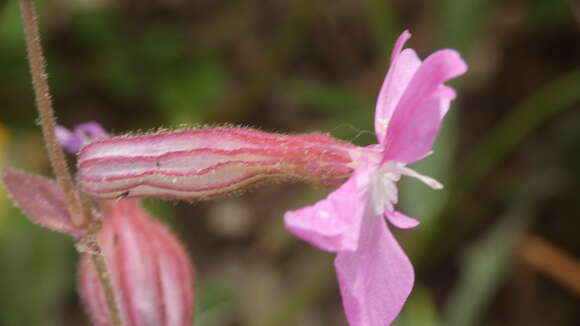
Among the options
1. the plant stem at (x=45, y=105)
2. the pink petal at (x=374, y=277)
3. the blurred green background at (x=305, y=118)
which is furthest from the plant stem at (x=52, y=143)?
the blurred green background at (x=305, y=118)

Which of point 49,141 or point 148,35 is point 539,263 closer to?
point 148,35

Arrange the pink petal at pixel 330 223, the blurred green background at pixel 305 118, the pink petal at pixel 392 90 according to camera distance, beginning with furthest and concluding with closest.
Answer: the blurred green background at pixel 305 118, the pink petal at pixel 392 90, the pink petal at pixel 330 223

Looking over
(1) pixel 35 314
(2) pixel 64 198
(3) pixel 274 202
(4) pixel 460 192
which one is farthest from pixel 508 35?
(2) pixel 64 198

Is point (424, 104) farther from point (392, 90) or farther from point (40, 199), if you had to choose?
point (40, 199)

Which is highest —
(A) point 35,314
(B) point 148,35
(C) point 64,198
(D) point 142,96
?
(B) point 148,35

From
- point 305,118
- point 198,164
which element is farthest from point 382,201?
point 305,118

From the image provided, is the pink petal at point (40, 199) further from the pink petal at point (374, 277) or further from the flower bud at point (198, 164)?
the pink petal at point (374, 277)
